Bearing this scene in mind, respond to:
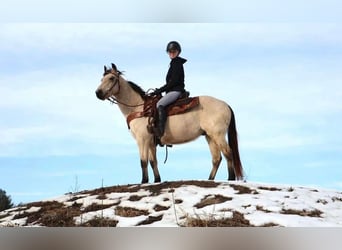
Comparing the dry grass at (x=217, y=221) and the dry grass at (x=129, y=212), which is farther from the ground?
the dry grass at (x=129, y=212)

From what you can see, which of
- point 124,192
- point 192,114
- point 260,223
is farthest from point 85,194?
point 260,223

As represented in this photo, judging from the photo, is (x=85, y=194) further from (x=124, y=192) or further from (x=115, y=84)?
(x=115, y=84)

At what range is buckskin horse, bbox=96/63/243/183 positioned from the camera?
5.32 m

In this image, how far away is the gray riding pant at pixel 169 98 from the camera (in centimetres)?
537

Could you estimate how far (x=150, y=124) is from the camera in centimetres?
533

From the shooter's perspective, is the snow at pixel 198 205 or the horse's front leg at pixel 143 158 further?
the horse's front leg at pixel 143 158

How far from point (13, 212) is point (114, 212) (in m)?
1.04

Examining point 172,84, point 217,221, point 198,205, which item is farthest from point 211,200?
point 172,84

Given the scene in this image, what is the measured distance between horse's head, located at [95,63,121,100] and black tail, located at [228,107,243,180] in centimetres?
119

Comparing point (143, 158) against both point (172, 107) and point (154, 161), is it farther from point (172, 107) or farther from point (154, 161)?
point (172, 107)

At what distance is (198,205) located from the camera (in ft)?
14.9

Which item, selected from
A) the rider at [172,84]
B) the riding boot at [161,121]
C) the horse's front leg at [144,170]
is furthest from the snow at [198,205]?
the rider at [172,84]

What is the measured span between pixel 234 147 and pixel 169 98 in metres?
0.81

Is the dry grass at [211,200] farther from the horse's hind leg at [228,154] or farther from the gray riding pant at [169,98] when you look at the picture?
the gray riding pant at [169,98]
